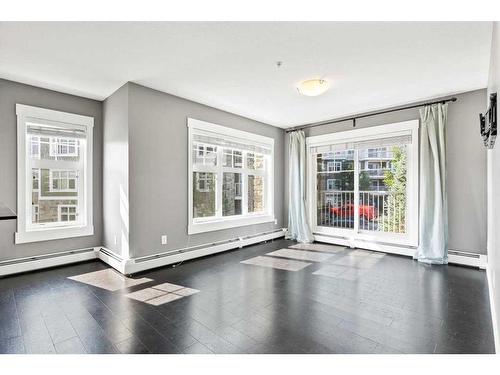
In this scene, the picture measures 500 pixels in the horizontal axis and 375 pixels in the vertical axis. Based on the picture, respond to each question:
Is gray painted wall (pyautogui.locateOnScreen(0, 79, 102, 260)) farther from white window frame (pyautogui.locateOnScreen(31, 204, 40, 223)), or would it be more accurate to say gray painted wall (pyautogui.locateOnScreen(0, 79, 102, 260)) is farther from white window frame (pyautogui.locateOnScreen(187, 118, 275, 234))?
white window frame (pyautogui.locateOnScreen(187, 118, 275, 234))

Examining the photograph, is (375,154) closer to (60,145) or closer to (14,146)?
(60,145)

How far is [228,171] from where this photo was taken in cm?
495

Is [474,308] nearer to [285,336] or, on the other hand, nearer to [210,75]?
[285,336]

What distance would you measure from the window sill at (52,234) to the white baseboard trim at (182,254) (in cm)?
109

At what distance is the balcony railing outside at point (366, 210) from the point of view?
15.2 ft

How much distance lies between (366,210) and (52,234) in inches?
199

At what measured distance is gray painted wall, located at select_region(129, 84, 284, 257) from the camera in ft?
11.8

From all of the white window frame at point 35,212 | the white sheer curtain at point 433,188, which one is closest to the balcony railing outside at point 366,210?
the white sheer curtain at point 433,188

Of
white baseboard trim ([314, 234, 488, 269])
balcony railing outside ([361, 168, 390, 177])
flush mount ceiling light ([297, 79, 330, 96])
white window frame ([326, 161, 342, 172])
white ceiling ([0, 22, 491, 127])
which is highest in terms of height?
white ceiling ([0, 22, 491, 127])

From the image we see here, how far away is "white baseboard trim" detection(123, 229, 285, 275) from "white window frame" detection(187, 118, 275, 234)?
28cm

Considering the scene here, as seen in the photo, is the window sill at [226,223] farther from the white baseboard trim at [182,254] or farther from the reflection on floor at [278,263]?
the reflection on floor at [278,263]

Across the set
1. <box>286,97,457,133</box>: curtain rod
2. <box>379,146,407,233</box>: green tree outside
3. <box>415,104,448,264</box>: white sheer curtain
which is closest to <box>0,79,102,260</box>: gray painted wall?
<box>286,97,457,133</box>: curtain rod
